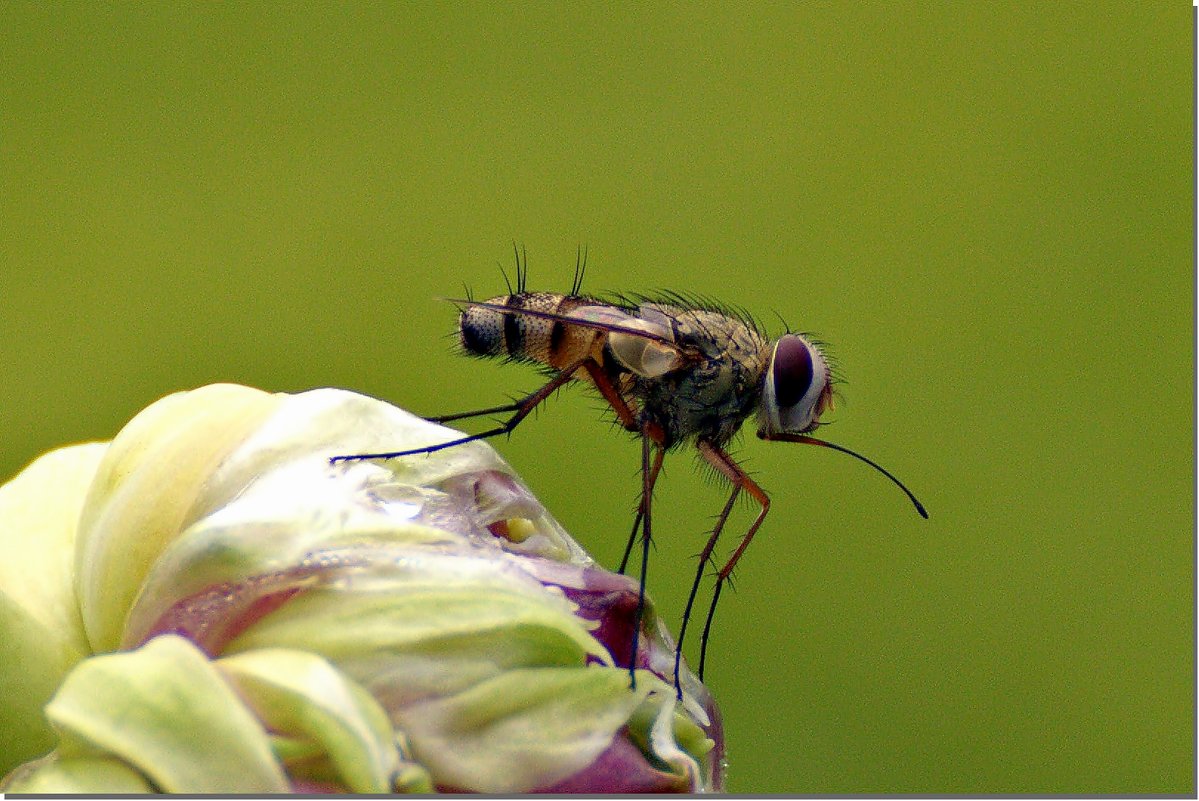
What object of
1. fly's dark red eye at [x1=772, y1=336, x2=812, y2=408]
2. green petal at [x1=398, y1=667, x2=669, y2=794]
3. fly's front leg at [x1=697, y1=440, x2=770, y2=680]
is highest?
fly's dark red eye at [x1=772, y1=336, x2=812, y2=408]

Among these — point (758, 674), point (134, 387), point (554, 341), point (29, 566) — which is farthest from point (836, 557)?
point (29, 566)

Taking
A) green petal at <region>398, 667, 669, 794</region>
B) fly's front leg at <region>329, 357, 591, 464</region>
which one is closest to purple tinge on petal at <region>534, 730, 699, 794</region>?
green petal at <region>398, 667, 669, 794</region>

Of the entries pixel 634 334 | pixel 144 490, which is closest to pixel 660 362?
pixel 634 334

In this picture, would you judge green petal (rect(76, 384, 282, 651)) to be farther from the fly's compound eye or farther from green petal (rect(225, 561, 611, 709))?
the fly's compound eye

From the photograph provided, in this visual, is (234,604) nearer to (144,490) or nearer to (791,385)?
(144,490)

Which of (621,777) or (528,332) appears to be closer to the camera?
(621,777)

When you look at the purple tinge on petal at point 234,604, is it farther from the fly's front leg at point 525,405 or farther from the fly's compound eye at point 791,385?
the fly's compound eye at point 791,385

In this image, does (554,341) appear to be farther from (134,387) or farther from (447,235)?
(447,235)
